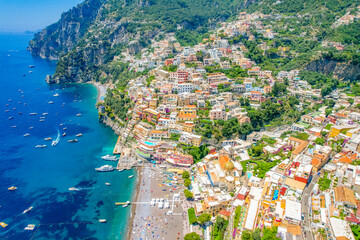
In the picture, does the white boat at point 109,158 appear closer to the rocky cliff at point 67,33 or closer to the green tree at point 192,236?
the green tree at point 192,236

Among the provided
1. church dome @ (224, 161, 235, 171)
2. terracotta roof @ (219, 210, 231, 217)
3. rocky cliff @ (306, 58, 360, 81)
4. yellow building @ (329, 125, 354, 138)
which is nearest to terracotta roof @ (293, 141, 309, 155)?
yellow building @ (329, 125, 354, 138)

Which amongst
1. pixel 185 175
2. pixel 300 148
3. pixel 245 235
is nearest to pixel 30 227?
pixel 185 175

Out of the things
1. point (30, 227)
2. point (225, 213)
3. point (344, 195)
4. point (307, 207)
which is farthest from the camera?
point (30, 227)

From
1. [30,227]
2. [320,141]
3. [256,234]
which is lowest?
[30,227]

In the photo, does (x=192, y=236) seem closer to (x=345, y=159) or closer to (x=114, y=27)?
(x=345, y=159)

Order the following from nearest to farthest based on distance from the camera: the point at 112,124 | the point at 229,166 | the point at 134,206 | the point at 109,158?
1. the point at 134,206
2. the point at 229,166
3. the point at 109,158
4. the point at 112,124

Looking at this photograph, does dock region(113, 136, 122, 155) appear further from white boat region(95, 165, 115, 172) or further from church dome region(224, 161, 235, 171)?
church dome region(224, 161, 235, 171)

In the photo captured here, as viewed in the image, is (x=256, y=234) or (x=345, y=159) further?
(x=345, y=159)
